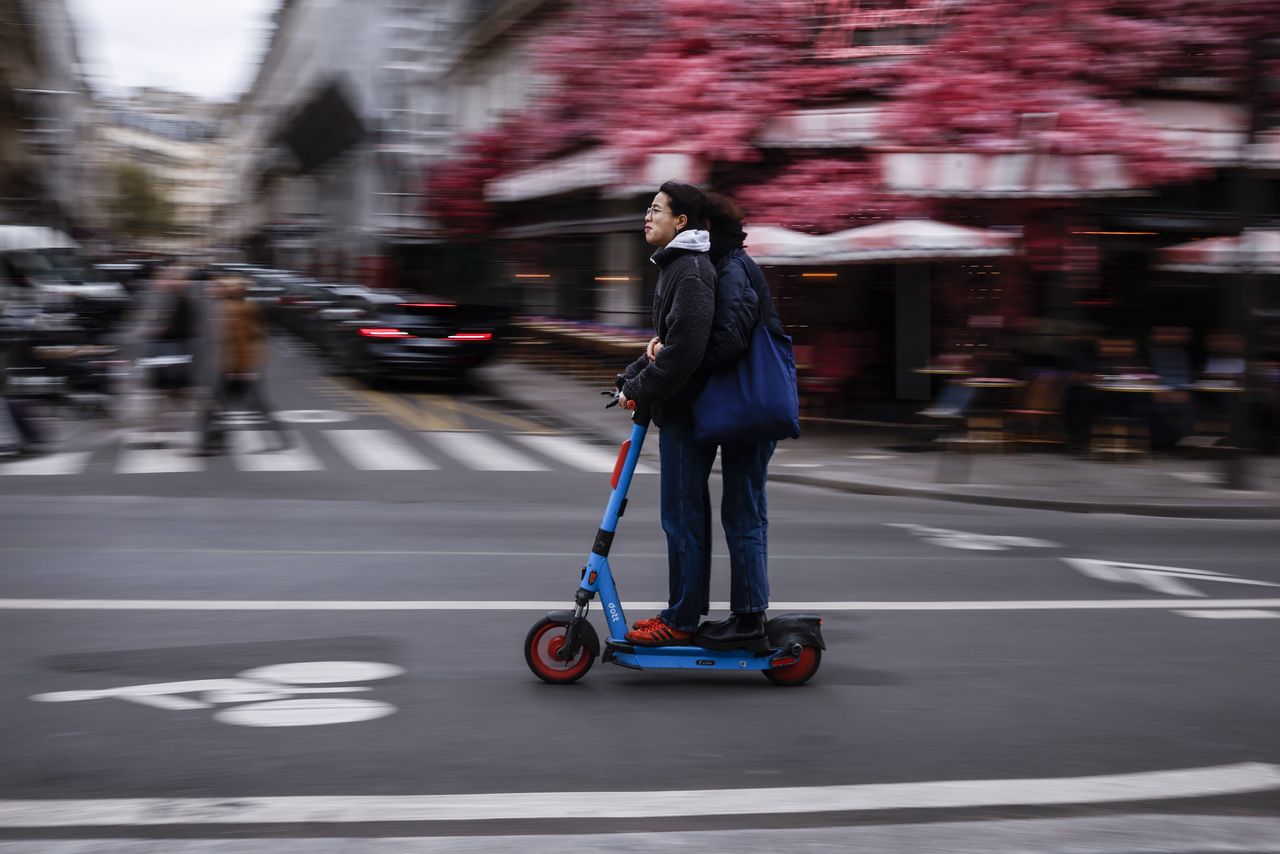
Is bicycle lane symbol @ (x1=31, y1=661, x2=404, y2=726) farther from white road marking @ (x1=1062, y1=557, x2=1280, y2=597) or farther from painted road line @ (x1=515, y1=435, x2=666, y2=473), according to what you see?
painted road line @ (x1=515, y1=435, x2=666, y2=473)

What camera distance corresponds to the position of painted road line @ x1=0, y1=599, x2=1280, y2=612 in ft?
21.9

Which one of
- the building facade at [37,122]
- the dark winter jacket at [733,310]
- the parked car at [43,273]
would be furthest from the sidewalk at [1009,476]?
the building facade at [37,122]

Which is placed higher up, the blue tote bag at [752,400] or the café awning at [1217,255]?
the café awning at [1217,255]

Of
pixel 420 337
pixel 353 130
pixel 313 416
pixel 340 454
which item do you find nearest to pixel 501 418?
pixel 313 416

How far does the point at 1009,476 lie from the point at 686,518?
9269mm

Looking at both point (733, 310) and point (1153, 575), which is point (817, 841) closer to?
point (733, 310)

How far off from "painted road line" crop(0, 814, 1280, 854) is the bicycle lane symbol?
3.82ft

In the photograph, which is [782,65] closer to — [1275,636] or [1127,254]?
[1127,254]

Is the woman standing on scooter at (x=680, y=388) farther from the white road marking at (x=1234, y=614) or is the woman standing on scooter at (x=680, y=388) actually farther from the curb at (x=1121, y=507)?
the curb at (x=1121, y=507)

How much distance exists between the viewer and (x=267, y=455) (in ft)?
46.4

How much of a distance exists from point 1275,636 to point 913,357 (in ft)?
45.0

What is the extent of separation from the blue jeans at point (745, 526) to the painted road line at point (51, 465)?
894 cm

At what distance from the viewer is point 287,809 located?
3943 mm

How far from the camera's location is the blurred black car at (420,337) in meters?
21.5
